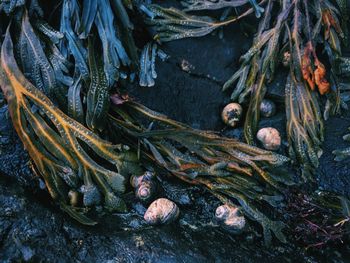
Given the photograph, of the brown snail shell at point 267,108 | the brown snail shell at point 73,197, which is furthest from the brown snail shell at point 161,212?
the brown snail shell at point 267,108

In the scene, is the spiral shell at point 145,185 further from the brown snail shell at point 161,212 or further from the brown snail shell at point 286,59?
the brown snail shell at point 286,59

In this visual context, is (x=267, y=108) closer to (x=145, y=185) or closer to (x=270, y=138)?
(x=270, y=138)

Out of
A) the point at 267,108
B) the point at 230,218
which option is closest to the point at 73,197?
the point at 230,218

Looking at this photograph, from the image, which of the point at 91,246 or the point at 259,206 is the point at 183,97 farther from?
the point at 91,246

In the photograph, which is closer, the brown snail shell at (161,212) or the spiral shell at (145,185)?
the brown snail shell at (161,212)

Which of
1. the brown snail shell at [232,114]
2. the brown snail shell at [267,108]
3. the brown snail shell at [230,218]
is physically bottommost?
the brown snail shell at [230,218]

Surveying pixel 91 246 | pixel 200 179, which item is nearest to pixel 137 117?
pixel 200 179

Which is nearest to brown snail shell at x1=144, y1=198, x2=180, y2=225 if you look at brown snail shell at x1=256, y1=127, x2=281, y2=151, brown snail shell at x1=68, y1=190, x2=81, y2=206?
brown snail shell at x1=68, y1=190, x2=81, y2=206
